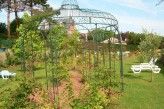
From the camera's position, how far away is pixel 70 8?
10961 millimetres

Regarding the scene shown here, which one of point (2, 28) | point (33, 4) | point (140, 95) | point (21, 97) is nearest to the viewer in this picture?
point (21, 97)

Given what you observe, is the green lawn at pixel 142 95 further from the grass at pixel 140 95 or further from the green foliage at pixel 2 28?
the green foliage at pixel 2 28

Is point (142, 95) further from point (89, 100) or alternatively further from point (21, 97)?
point (21, 97)

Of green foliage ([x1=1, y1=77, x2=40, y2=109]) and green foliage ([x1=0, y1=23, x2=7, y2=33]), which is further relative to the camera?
green foliage ([x1=0, y1=23, x2=7, y2=33])

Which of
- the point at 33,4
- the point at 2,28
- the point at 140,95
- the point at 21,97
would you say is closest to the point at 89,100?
the point at 21,97

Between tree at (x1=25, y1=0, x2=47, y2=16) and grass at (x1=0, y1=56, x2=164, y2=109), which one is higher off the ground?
tree at (x1=25, y1=0, x2=47, y2=16)

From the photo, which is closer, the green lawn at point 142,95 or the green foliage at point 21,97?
the green foliage at point 21,97

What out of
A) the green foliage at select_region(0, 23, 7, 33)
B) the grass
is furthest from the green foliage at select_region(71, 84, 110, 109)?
the green foliage at select_region(0, 23, 7, 33)

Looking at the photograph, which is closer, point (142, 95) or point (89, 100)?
point (89, 100)

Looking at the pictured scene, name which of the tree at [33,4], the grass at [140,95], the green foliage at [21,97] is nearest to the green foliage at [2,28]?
the tree at [33,4]

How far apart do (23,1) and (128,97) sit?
2719 cm

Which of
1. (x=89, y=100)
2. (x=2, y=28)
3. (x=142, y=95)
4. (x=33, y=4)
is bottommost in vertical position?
(x=142, y=95)

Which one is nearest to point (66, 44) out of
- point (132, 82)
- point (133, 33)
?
point (132, 82)

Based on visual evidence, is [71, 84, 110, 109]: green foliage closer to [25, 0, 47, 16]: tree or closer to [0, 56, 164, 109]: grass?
[0, 56, 164, 109]: grass
